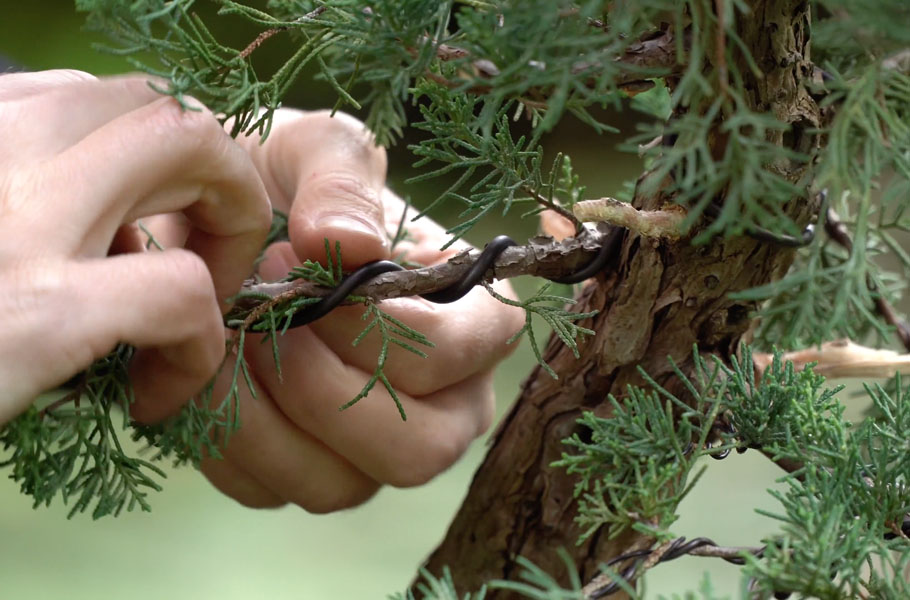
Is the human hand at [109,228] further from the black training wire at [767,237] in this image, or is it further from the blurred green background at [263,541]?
the blurred green background at [263,541]

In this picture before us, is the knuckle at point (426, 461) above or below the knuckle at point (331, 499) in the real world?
above

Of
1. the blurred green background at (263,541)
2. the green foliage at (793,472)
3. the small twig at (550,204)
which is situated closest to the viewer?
the green foliage at (793,472)

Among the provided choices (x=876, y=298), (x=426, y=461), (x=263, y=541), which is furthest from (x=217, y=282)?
(x=263, y=541)

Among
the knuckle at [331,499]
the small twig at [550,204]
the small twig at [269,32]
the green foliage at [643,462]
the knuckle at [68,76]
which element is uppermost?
the small twig at [269,32]

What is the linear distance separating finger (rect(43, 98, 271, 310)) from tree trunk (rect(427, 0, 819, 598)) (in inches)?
6.6

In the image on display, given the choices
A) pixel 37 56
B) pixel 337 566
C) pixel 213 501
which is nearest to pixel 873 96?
pixel 337 566

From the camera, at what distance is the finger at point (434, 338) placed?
1.38 feet

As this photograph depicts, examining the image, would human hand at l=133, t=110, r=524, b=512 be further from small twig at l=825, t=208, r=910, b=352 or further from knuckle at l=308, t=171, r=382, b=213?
small twig at l=825, t=208, r=910, b=352

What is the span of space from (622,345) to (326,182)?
16 centimetres

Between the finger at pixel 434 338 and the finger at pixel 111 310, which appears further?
the finger at pixel 434 338

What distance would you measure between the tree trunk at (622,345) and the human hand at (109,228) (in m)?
0.17

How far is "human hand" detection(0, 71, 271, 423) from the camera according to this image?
267mm

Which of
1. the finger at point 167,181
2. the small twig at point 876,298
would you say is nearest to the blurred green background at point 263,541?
the small twig at point 876,298

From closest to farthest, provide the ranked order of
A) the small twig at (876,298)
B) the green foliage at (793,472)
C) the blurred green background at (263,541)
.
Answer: the green foliage at (793,472)
the small twig at (876,298)
the blurred green background at (263,541)
